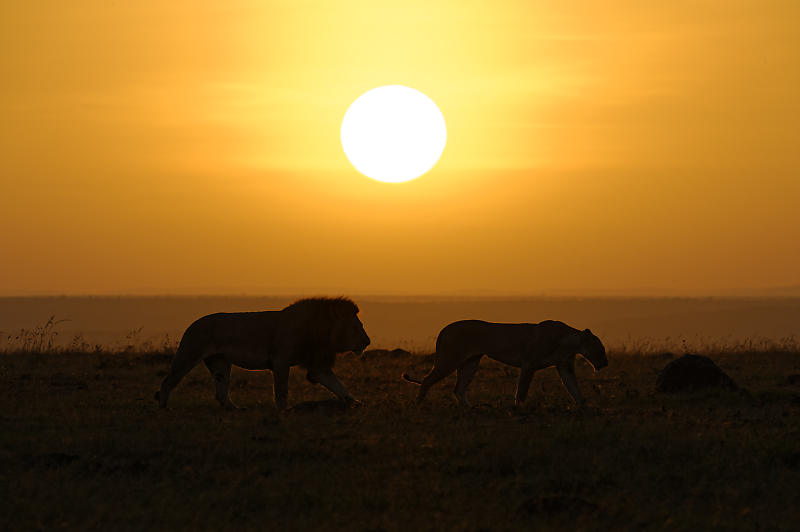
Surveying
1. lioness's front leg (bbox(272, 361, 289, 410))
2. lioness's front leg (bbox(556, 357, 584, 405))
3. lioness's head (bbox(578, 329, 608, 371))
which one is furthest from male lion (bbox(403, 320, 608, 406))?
lioness's front leg (bbox(272, 361, 289, 410))

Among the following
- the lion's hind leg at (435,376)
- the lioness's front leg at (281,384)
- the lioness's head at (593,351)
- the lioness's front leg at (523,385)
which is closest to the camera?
the lioness's front leg at (281,384)

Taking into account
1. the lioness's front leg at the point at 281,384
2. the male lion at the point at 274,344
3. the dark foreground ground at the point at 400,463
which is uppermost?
the male lion at the point at 274,344

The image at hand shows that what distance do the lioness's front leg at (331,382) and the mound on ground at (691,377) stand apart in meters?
5.54

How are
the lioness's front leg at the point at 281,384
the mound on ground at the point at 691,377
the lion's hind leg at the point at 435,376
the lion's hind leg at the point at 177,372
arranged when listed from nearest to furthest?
the lion's hind leg at the point at 177,372, the lioness's front leg at the point at 281,384, the lion's hind leg at the point at 435,376, the mound on ground at the point at 691,377

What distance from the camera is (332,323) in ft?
58.4

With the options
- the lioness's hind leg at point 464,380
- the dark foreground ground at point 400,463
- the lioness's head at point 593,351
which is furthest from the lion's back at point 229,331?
the lioness's head at point 593,351

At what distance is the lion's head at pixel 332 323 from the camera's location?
58.1 ft

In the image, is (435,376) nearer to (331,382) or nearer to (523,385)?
(523,385)

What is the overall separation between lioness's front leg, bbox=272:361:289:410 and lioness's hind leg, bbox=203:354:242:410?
2.04 feet

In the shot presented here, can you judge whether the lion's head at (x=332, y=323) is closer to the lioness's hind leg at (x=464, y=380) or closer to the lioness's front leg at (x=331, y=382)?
the lioness's front leg at (x=331, y=382)

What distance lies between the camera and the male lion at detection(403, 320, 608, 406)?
17.9 metres

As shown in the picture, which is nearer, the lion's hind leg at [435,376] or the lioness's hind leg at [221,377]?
the lioness's hind leg at [221,377]

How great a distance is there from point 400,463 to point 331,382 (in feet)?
17.8

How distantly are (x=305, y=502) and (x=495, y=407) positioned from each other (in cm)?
741
